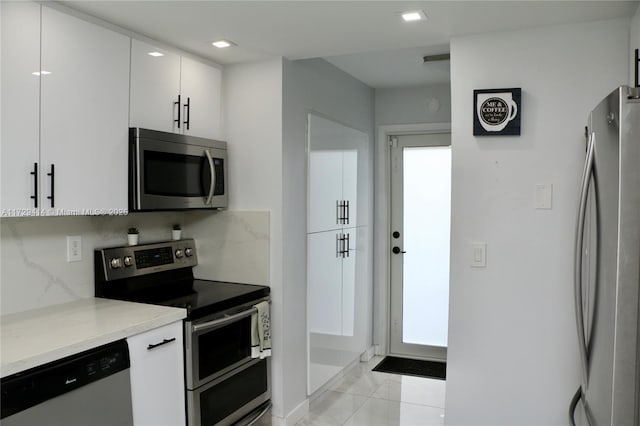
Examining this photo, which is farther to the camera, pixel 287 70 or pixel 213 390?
pixel 287 70

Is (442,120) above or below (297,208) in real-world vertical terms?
above

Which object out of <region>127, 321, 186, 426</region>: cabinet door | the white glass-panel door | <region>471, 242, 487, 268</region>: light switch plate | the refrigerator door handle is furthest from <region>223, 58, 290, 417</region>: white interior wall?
the white glass-panel door

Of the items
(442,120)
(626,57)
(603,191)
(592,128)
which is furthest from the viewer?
(442,120)

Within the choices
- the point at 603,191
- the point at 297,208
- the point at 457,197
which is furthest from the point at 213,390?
the point at 603,191

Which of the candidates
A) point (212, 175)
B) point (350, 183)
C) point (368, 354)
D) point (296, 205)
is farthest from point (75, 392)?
point (368, 354)

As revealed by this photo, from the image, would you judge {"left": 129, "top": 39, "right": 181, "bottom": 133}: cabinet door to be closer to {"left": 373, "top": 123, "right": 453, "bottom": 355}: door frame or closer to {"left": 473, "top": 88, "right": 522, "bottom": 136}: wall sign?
{"left": 473, "top": 88, "right": 522, "bottom": 136}: wall sign

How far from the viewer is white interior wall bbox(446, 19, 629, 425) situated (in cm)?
253

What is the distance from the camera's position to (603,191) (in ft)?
5.92

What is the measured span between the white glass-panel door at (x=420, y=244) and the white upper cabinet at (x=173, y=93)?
197 centimetres

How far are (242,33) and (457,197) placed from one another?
1402 millimetres

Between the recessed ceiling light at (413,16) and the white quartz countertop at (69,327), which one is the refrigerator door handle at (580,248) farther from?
the white quartz countertop at (69,327)

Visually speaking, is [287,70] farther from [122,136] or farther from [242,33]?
[122,136]

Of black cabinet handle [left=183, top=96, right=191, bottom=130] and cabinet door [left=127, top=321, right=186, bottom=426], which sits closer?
cabinet door [left=127, top=321, right=186, bottom=426]

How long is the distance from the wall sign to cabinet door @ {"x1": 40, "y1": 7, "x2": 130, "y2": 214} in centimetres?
177
